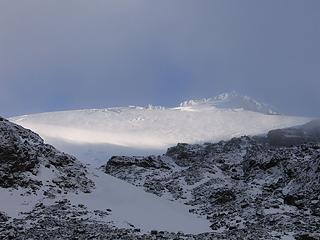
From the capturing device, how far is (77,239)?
26797 mm

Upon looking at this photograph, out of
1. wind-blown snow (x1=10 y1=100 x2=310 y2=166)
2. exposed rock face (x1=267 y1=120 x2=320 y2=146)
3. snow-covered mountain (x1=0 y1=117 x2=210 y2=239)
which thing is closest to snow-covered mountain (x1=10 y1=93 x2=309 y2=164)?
wind-blown snow (x1=10 y1=100 x2=310 y2=166)

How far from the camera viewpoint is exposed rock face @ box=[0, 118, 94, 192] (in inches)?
1479

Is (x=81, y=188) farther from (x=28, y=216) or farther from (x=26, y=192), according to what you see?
(x=28, y=216)

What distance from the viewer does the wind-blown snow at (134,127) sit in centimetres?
12112

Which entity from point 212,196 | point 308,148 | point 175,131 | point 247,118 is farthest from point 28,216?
point 247,118

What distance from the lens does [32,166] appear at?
39.7 m

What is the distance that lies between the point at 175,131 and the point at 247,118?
130 ft

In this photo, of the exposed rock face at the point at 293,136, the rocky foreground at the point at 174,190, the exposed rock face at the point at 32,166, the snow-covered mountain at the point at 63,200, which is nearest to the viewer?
the rocky foreground at the point at 174,190

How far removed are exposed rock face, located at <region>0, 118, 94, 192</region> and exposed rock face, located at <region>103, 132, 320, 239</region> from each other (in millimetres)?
11128

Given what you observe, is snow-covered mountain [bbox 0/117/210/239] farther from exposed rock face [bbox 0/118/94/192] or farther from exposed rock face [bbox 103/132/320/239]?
exposed rock face [bbox 103/132/320/239]

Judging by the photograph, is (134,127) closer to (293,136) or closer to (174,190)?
(293,136)

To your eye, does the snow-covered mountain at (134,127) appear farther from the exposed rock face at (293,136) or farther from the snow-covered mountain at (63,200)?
the snow-covered mountain at (63,200)

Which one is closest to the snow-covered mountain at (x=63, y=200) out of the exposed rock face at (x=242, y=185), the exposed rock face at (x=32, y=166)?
the exposed rock face at (x=32, y=166)

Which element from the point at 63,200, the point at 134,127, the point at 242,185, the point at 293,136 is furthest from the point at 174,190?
the point at 134,127
